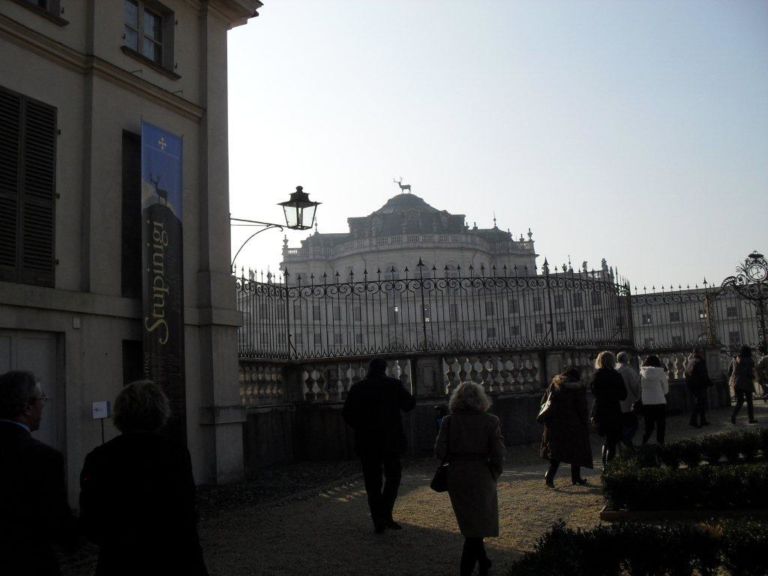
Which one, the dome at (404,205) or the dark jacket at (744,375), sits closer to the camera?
the dark jacket at (744,375)

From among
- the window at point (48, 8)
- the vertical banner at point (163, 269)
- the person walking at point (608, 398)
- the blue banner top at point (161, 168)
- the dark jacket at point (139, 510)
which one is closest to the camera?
the dark jacket at point (139, 510)

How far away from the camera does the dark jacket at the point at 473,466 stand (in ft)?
20.8

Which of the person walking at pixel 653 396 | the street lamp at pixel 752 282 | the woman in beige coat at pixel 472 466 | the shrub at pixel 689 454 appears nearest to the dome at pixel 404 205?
the street lamp at pixel 752 282

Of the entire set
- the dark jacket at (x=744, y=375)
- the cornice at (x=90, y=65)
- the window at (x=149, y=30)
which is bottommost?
the dark jacket at (x=744, y=375)

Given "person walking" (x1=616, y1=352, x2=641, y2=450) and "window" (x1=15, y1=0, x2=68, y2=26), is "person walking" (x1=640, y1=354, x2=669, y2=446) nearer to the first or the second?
"person walking" (x1=616, y1=352, x2=641, y2=450)

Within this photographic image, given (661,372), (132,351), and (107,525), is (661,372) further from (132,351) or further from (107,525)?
(107,525)

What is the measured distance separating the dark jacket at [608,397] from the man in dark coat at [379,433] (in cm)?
409

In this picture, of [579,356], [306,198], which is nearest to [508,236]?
[579,356]

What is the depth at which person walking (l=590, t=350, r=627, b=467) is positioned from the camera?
38.7 feet

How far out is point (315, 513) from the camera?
394 inches

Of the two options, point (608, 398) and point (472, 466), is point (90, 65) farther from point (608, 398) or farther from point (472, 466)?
point (608, 398)

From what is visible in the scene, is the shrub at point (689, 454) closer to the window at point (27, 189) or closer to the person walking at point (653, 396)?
the person walking at point (653, 396)

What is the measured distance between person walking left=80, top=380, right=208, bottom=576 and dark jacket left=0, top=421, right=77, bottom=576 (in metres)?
0.20

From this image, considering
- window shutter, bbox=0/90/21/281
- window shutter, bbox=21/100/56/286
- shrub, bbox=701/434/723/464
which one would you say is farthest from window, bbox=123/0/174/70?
shrub, bbox=701/434/723/464
